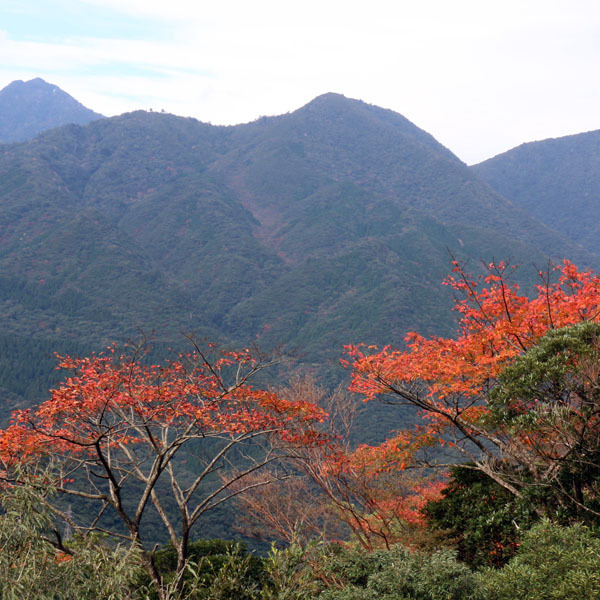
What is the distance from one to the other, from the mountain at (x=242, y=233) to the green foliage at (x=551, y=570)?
57.3 metres

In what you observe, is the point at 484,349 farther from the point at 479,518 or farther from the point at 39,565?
the point at 39,565

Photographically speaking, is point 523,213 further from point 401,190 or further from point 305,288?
point 305,288

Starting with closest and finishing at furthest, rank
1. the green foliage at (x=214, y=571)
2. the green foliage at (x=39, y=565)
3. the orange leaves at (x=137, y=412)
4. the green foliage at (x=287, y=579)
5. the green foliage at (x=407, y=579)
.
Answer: the green foliage at (x=39, y=565)
the green foliage at (x=287, y=579)
the green foliage at (x=407, y=579)
the green foliage at (x=214, y=571)
the orange leaves at (x=137, y=412)

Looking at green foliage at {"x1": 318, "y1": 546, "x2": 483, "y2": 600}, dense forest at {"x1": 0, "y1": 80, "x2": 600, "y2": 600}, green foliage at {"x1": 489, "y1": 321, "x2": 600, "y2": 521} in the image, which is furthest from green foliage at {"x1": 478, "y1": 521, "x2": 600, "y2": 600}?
green foliage at {"x1": 489, "y1": 321, "x2": 600, "y2": 521}

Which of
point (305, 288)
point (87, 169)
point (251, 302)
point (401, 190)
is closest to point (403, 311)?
point (305, 288)

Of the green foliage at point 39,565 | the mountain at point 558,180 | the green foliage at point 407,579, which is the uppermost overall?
the mountain at point 558,180

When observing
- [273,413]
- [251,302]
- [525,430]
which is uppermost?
[525,430]

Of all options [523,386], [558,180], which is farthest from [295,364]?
[558,180]

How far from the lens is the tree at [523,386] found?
940 cm

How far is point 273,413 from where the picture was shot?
12750 millimetres

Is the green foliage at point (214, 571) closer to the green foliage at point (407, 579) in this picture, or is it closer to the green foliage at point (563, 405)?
the green foliage at point (407, 579)

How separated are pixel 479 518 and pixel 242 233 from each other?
10411cm

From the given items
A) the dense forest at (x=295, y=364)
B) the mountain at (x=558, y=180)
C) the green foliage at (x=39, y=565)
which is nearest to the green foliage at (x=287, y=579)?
the dense forest at (x=295, y=364)

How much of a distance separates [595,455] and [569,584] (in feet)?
12.5
